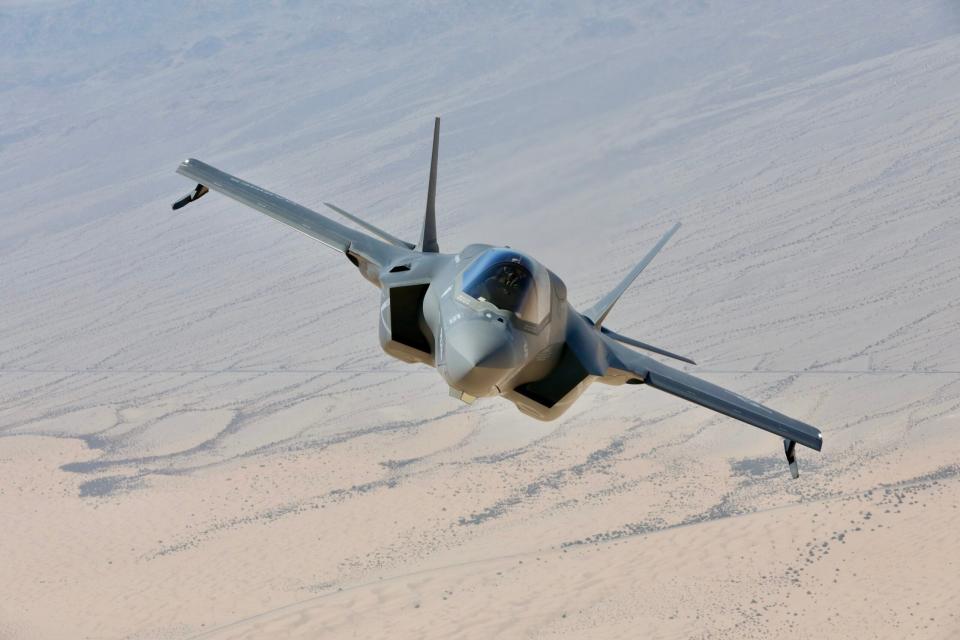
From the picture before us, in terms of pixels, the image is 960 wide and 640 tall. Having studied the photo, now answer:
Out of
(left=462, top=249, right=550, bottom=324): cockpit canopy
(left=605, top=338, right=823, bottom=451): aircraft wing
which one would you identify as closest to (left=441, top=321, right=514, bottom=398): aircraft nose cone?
(left=462, top=249, right=550, bottom=324): cockpit canopy

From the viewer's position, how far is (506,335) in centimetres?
1942

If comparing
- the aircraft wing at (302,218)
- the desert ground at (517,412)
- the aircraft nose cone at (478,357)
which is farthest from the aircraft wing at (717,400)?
the desert ground at (517,412)

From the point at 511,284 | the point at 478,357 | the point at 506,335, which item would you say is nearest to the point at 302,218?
the point at 511,284

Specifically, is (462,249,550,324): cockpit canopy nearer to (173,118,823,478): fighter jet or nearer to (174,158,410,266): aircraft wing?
(173,118,823,478): fighter jet

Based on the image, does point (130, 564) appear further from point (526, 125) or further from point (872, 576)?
point (526, 125)

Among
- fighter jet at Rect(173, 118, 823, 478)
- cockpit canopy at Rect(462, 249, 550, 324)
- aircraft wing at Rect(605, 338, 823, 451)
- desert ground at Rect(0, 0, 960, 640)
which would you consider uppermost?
cockpit canopy at Rect(462, 249, 550, 324)

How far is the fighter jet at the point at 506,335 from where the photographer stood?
760 inches

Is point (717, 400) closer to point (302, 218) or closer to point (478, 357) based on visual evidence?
point (478, 357)

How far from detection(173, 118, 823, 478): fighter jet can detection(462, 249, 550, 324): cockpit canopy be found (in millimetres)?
18

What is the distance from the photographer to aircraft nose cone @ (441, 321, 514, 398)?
61.6 feet

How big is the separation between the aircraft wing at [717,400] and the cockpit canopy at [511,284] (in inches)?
121

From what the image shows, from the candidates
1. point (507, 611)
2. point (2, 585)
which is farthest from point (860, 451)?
point (2, 585)

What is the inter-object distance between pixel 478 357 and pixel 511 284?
196 centimetres

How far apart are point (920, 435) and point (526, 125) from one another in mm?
118704
